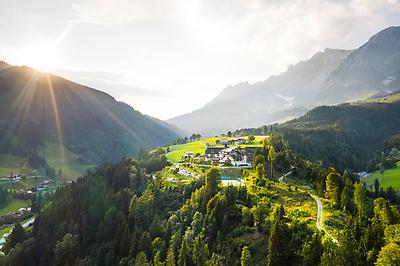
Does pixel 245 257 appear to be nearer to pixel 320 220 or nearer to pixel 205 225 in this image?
pixel 320 220

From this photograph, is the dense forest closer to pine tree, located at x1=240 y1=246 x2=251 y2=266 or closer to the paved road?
pine tree, located at x1=240 y1=246 x2=251 y2=266

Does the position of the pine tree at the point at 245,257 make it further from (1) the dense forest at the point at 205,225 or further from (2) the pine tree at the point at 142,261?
(2) the pine tree at the point at 142,261

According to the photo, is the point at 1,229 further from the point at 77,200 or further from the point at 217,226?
the point at 217,226

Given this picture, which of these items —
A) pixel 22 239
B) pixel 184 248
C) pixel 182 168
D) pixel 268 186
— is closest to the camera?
pixel 184 248

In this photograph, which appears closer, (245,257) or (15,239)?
(245,257)

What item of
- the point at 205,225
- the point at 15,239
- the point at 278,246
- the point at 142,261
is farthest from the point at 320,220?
the point at 15,239

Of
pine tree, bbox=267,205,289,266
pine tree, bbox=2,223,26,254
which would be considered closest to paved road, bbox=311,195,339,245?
pine tree, bbox=267,205,289,266

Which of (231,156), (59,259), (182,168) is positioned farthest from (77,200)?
(231,156)

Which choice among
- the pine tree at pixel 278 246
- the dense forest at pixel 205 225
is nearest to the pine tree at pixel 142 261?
the dense forest at pixel 205 225
